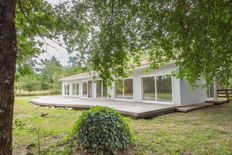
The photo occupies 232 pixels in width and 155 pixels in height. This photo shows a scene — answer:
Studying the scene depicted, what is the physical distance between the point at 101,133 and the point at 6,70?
2.79 metres

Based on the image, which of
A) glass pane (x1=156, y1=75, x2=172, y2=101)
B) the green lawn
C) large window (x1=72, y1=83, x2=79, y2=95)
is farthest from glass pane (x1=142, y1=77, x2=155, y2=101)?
large window (x1=72, y1=83, x2=79, y2=95)

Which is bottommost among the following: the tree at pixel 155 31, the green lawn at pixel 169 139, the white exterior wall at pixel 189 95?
the green lawn at pixel 169 139

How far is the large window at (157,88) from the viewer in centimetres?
1129

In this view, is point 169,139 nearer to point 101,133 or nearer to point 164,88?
point 101,133

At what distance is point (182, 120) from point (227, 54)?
466 centimetres

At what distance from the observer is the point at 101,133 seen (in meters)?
4.31

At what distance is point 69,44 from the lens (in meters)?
3.80

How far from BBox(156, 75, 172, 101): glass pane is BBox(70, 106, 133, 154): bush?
7.03m

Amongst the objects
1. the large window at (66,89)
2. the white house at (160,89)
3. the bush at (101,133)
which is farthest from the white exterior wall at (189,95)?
the large window at (66,89)

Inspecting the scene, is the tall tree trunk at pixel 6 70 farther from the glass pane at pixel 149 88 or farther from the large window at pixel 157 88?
the glass pane at pixel 149 88

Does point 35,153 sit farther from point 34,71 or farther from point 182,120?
point 182,120

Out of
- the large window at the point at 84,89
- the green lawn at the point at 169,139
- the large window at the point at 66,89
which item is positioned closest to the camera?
the green lawn at the point at 169,139

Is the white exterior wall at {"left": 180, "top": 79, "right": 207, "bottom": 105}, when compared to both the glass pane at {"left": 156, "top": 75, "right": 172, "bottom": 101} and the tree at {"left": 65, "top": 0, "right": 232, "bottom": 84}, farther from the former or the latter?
the tree at {"left": 65, "top": 0, "right": 232, "bottom": 84}

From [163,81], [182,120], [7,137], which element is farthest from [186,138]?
[163,81]
